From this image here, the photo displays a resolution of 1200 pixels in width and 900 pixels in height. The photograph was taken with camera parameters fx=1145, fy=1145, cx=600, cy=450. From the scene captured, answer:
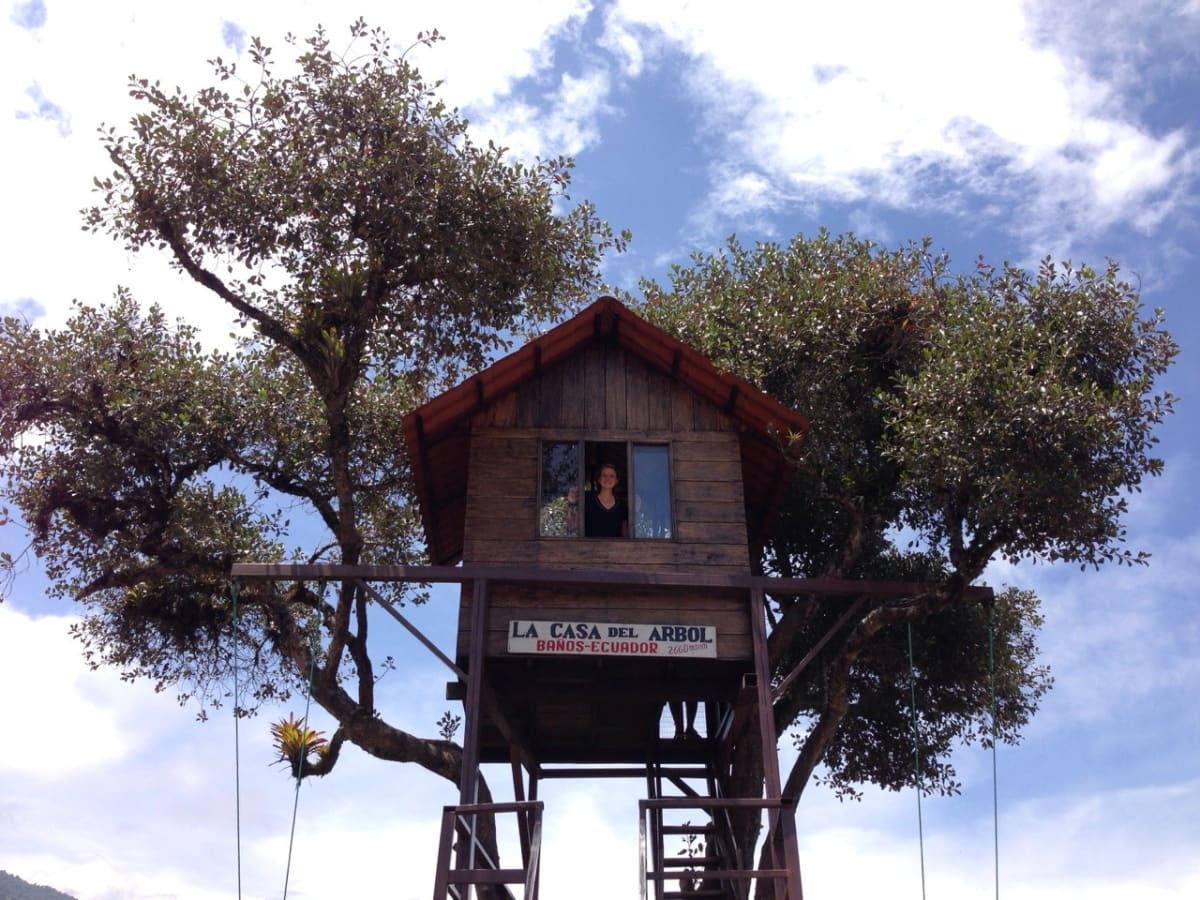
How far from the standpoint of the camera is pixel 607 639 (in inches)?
568

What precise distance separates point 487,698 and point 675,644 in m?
2.68

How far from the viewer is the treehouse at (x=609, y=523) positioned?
14422mm

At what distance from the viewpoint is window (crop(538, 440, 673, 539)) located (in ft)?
49.5

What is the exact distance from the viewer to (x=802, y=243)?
21.1 m

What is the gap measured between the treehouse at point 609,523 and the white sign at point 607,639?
0.06 feet

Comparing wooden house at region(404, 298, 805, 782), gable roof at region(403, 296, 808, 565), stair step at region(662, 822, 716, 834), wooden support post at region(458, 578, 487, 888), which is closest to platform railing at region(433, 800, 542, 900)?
wooden support post at region(458, 578, 487, 888)

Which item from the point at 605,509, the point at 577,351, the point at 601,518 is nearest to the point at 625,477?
the point at 605,509

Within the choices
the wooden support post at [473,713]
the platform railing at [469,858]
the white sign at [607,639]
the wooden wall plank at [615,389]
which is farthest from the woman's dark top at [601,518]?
the platform railing at [469,858]

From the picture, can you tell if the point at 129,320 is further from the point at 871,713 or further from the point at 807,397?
the point at 871,713

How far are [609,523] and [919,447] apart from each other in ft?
15.4

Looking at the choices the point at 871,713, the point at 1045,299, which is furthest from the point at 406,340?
the point at 871,713

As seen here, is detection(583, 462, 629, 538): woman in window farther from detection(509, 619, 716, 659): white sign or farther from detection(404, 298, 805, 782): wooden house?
detection(509, 619, 716, 659): white sign

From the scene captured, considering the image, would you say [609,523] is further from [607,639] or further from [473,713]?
[473,713]

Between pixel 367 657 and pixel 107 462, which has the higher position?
pixel 107 462
